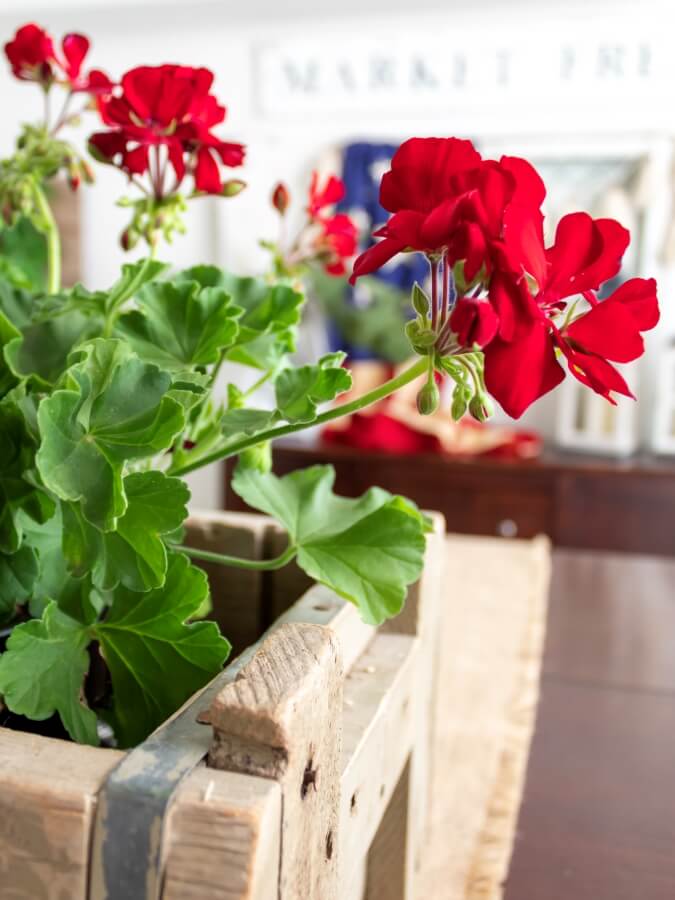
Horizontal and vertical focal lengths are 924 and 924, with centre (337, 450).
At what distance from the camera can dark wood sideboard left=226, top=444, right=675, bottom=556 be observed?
2807 mm

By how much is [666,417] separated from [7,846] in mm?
2943

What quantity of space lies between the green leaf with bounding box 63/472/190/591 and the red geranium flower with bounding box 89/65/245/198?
208 millimetres

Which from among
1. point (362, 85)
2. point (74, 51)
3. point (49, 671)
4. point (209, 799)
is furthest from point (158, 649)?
point (362, 85)

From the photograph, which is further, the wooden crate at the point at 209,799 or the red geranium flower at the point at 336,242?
the red geranium flower at the point at 336,242

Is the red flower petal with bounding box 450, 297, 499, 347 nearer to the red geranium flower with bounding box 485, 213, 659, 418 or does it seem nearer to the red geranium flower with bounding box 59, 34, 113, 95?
the red geranium flower with bounding box 485, 213, 659, 418

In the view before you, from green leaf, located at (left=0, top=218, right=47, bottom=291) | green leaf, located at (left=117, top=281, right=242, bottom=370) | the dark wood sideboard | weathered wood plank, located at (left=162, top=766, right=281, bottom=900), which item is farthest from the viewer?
the dark wood sideboard

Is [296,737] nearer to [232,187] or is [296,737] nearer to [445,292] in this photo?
[445,292]

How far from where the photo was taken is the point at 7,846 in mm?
301

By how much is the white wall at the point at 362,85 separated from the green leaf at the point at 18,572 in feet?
10.0

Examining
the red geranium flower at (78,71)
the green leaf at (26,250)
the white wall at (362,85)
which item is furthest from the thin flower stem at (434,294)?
the white wall at (362,85)

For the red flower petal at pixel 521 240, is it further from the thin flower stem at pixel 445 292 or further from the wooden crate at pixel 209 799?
the wooden crate at pixel 209 799

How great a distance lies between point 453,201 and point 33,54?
387 mm

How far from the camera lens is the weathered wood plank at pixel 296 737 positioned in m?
0.30

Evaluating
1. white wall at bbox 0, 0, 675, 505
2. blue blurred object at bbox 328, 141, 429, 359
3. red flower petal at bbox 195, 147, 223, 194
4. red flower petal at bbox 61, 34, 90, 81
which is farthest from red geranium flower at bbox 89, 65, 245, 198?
white wall at bbox 0, 0, 675, 505
